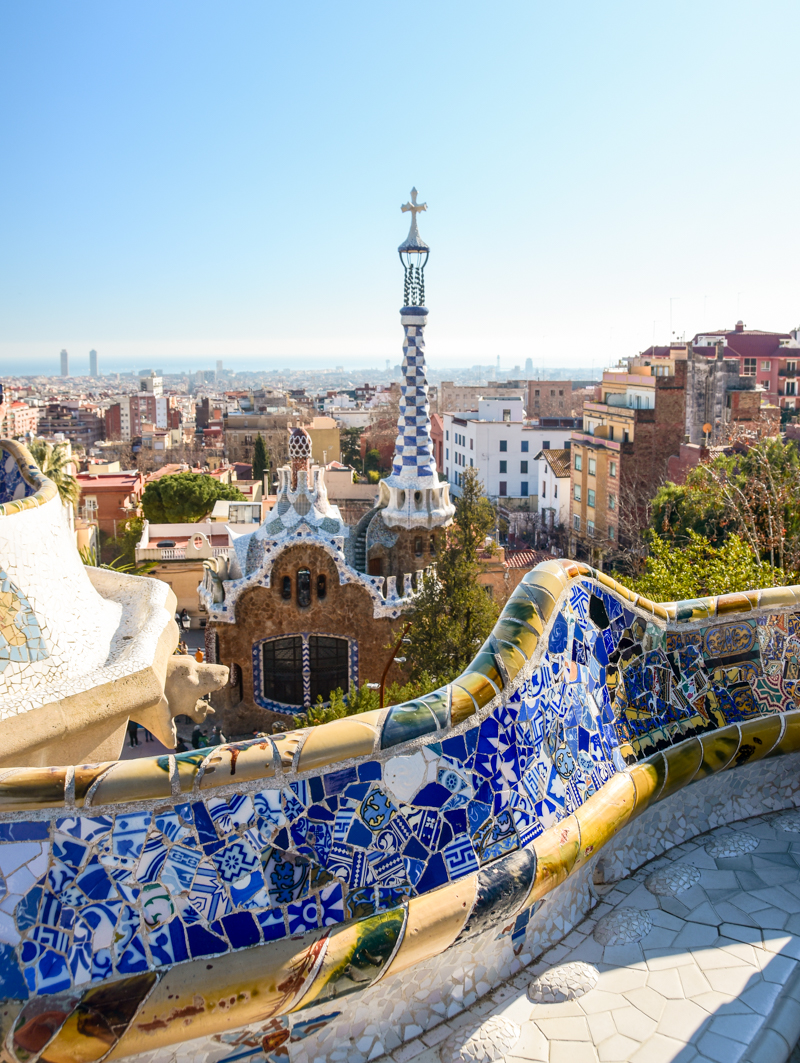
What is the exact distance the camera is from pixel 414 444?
15680mm

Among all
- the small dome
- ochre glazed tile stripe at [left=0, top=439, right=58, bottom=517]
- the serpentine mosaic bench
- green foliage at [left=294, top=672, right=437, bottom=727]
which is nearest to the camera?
the serpentine mosaic bench

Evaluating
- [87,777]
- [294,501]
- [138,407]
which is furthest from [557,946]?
[138,407]

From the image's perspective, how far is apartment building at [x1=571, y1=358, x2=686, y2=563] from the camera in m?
30.3

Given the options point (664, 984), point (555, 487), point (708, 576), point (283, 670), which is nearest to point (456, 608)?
point (708, 576)

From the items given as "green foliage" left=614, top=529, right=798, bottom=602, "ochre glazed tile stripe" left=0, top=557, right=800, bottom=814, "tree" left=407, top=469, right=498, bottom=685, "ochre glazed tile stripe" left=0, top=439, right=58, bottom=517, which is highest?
"ochre glazed tile stripe" left=0, top=439, right=58, bottom=517

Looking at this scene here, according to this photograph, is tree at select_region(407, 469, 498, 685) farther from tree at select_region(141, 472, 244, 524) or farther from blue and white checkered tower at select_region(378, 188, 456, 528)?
tree at select_region(141, 472, 244, 524)

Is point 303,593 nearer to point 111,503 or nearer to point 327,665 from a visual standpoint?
point 327,665

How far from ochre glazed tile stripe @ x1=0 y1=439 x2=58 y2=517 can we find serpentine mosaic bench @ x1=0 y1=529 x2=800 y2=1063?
3188 mm

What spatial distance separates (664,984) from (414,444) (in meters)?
12.7

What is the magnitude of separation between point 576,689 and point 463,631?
691 cm

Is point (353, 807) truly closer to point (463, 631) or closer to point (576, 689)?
point (576, 689)

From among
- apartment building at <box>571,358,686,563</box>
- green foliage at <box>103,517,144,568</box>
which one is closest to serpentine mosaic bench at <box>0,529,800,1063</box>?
green foliage at <box>103,517,144,568</box>

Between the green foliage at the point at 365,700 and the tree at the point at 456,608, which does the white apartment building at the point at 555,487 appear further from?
the green foliage at the point at 365,700

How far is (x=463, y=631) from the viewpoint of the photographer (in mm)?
10961
